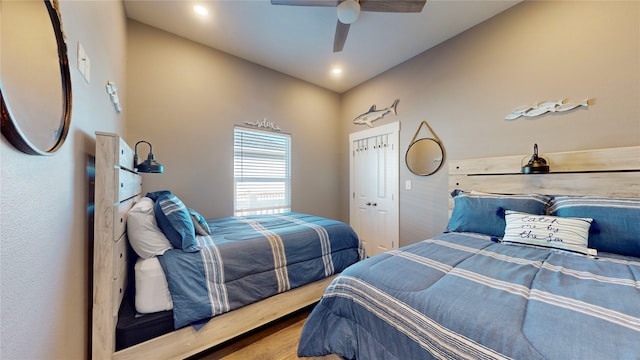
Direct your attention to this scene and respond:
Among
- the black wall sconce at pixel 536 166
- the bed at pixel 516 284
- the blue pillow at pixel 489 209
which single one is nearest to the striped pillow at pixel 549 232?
the bed at pixel 516 284

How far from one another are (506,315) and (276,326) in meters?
1.63

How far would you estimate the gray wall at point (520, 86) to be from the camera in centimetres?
167

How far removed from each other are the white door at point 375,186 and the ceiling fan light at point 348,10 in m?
1.63

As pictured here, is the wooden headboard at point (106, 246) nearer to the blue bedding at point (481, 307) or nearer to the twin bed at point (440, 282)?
the twin bed at point (440, 282)

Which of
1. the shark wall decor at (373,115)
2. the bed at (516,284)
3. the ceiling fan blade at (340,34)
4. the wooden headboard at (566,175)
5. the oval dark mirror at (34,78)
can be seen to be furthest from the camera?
the shark wall decor at (373,115)

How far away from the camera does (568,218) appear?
149 centimetres

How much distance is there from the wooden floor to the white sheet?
18.3 inches

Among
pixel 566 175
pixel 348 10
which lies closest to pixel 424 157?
pixel 566 175

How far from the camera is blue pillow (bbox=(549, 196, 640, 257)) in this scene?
1.32 m

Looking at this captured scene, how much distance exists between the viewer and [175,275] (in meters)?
1.38

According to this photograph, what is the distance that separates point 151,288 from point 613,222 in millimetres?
2907

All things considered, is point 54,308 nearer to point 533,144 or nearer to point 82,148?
point 82,148

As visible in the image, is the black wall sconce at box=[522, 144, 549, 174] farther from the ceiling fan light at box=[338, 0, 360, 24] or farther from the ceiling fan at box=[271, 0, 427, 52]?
the ceiling fan light at box=[338, 0, 360, 24]

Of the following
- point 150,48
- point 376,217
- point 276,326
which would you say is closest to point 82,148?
point 276,326
